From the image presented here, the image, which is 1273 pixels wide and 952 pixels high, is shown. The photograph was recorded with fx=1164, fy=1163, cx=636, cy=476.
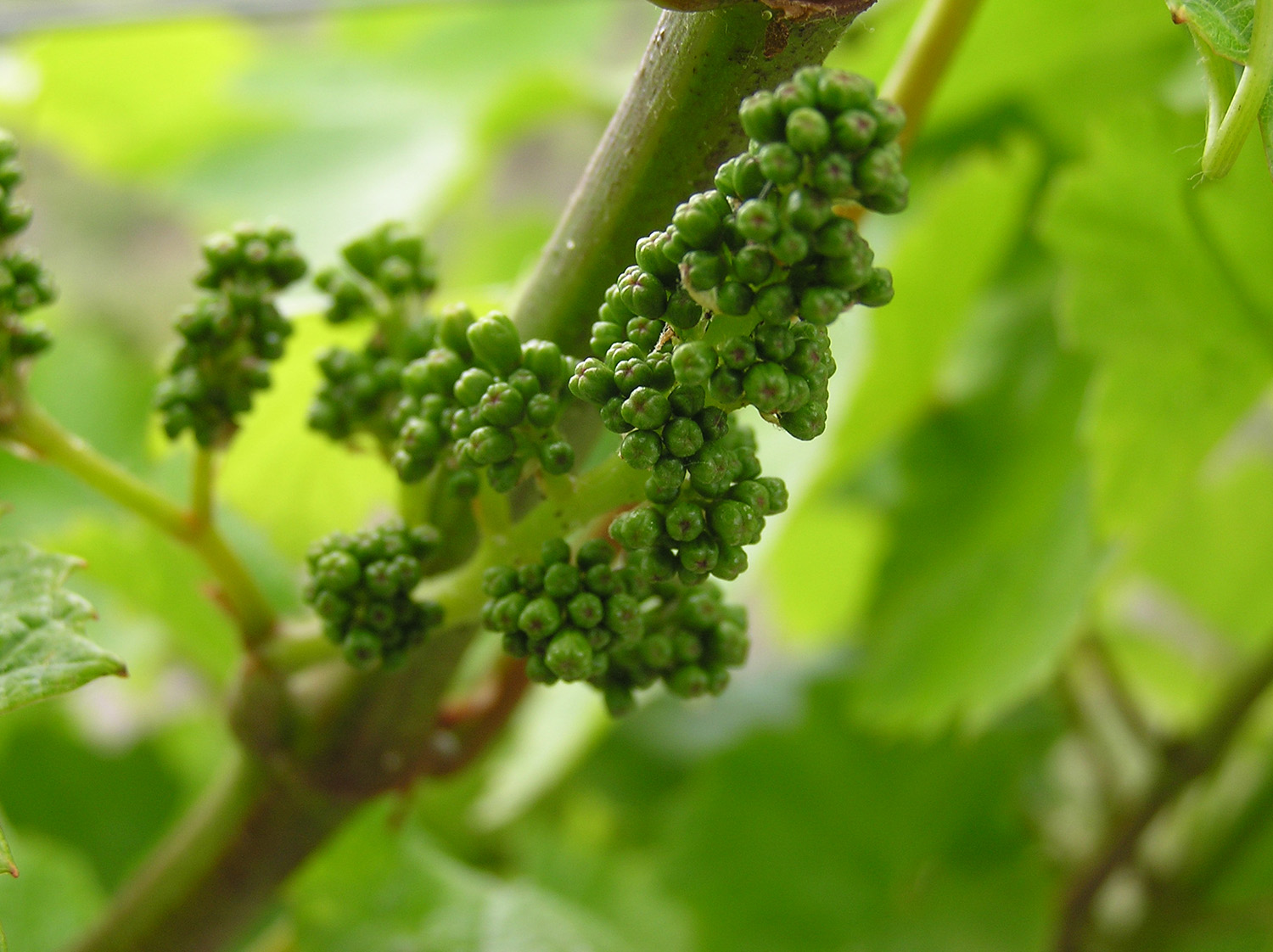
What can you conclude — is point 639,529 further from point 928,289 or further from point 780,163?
point 928,289

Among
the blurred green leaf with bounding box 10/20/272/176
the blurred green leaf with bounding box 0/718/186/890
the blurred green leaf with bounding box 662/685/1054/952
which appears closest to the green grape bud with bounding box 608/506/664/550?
the blurred green leaf with bounding box 662/685/1054/952

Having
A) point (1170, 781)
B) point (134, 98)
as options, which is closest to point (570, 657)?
point (1170, 781)

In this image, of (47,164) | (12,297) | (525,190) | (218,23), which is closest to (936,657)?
(12,297)

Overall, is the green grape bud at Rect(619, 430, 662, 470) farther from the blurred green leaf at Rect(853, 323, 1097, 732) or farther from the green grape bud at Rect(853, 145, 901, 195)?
the blurred green leaf at Rect(853, 323, 1097, 732)

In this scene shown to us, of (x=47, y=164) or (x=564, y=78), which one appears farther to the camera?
(x=47, y=164)

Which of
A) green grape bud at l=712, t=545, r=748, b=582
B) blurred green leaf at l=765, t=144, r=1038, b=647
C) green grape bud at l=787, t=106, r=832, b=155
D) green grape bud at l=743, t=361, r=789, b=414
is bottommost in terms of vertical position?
green grape bud at l=712, t=545, r=748, b=582

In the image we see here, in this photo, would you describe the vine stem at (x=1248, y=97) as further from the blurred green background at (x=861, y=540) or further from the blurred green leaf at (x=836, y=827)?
the blurred green leaf at (x=836, y=827)

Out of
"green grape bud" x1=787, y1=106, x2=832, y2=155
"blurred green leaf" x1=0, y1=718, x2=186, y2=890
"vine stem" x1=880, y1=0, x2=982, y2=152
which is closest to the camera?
"green grape bud" x1=787, y1=106, x2=832, y2=155

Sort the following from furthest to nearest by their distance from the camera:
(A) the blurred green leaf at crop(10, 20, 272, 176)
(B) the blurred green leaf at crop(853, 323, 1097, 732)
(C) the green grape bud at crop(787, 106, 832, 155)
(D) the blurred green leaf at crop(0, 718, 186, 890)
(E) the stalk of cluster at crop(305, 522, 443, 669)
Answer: (A) the blurred green leaf at crop(10, 20, 272, 176) < (D) the blurred green leaf at crop(0, 718, 186, 890) < (B) the blurred green leaf at crop(853, 323, 1097, 732) < (E) the stalk of cluster at crop(305, 522, 443, 669) < (C) the green grape bud at crop(787, 106, 832, 155)

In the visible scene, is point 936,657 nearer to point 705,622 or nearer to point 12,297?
point 705,622
